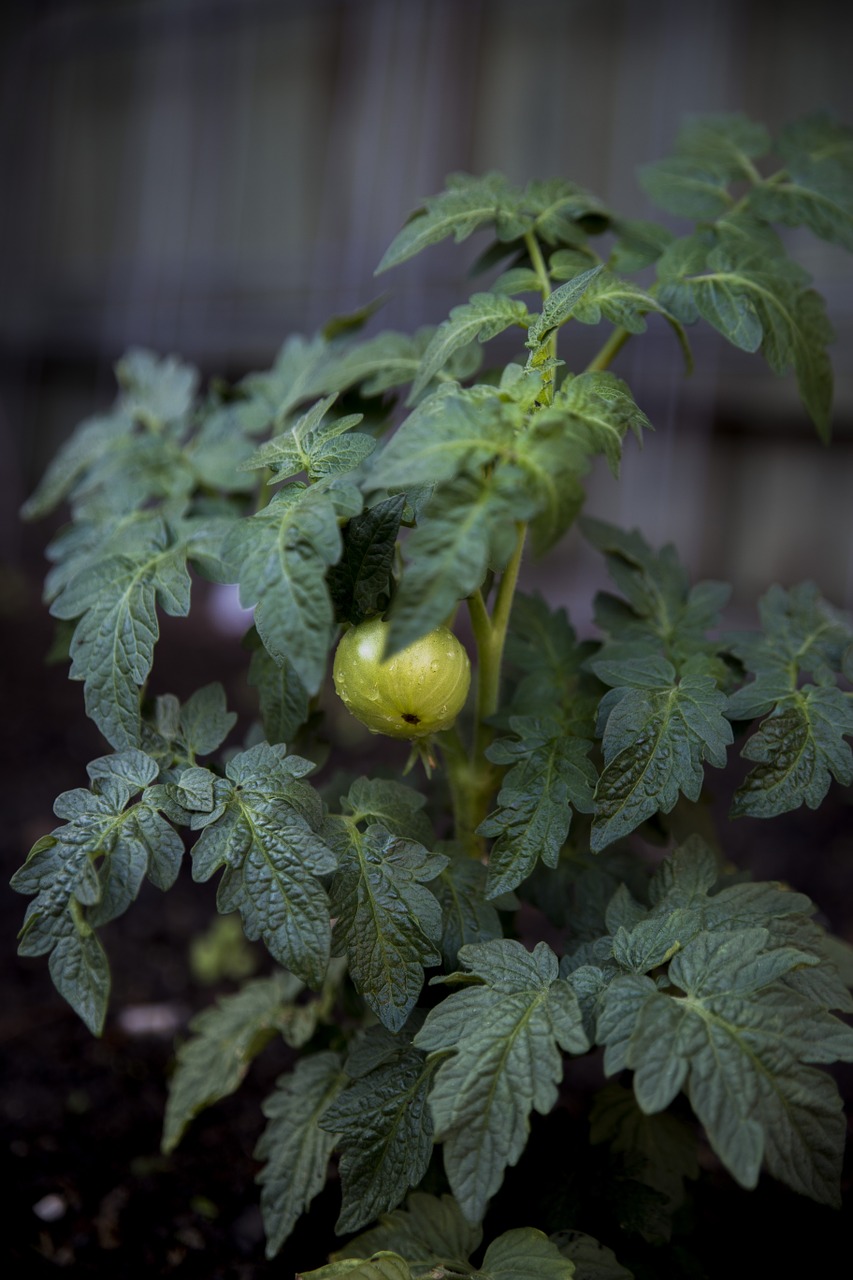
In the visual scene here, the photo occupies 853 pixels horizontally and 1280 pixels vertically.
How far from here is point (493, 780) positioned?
89 cm

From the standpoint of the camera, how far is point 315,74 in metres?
3.41

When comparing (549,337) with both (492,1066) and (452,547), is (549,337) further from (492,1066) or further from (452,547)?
(492,1066)

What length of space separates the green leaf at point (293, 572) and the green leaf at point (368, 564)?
0.16 ft

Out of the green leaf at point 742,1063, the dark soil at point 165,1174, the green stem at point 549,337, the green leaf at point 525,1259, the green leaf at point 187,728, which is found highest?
the green stem at point 549,337

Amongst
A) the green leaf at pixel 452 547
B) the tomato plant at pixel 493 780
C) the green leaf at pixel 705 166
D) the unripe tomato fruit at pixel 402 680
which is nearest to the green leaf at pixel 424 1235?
the tomato plant at pixel 493 780

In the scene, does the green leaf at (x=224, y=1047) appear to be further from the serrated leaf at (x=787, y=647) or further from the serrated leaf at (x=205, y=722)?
the serrated leaf at (x=787, y=647)

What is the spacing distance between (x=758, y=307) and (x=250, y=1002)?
0.78 m

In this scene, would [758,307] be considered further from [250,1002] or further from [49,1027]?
[49,1027]

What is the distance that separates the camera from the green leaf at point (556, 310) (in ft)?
2.19

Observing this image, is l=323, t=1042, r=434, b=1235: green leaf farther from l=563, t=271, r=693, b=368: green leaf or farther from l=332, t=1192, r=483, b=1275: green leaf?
l=563, t=271, r=693, b=368: green leaf

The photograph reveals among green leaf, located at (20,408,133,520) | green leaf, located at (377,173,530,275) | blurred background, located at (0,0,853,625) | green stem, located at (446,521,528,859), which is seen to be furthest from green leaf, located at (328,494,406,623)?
blurred background, located at (0,0,853,625)

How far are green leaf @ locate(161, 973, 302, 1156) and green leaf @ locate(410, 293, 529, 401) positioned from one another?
60 centimetres

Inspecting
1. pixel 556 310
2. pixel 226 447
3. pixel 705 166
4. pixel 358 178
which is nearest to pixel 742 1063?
pixel 556 310

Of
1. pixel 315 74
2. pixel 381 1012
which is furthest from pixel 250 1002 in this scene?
pixel 315 74
